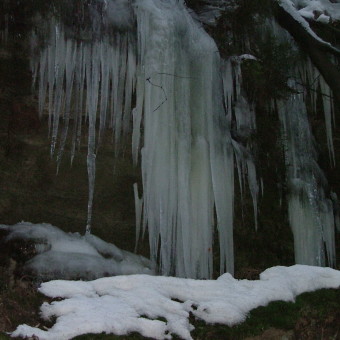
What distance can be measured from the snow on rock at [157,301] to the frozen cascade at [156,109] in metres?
2.41

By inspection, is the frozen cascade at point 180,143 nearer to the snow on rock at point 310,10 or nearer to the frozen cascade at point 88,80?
the frozen cascade at point 88,80

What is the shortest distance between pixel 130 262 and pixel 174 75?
2.40 metres

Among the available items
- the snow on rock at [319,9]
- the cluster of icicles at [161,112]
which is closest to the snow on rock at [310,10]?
the snow on rock at [319,9]

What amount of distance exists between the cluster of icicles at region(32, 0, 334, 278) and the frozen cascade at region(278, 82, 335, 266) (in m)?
1.23

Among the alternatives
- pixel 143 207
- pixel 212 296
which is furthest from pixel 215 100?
pixel 212 296

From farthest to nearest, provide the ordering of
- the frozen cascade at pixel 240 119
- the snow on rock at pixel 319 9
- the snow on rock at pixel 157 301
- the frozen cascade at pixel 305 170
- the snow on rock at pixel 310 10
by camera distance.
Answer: the frozen cascade at pixel 305 170 → the snow on rock at pixel 319 9 → the snow on rock at pixel 310 10 → the frozen cascade at pixel 240 119 → the snow on rock at pixel 157 301

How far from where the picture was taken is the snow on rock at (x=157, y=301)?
251cm

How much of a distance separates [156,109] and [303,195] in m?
2.64

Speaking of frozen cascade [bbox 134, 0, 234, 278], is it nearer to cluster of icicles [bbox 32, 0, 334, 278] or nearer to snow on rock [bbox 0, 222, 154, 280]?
cluster of icicles [bbox 32, 0, 334, 278]

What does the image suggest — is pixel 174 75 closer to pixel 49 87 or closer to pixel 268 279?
pixel 49 87

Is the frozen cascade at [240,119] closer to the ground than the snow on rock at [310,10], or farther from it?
closer to the ground

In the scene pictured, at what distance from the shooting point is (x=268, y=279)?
352 cm

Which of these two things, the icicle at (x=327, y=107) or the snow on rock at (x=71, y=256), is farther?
the icicle at (x=327, y=107)

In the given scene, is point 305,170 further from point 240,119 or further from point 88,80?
point 88,80
